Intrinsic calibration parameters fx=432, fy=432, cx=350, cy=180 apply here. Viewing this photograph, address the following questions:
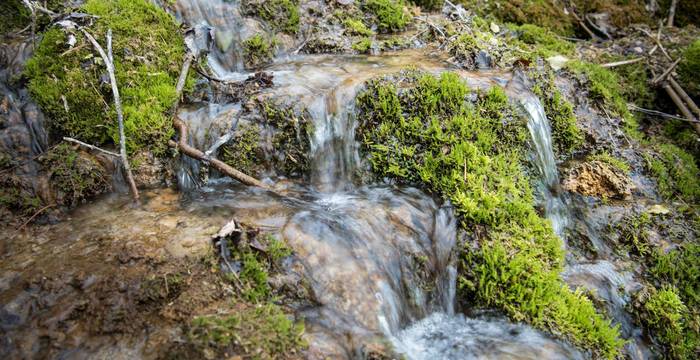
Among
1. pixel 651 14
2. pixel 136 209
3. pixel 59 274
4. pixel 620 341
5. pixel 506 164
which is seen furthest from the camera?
pixel 651 14

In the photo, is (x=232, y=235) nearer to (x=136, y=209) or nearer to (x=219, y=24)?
(x=136, y=209)

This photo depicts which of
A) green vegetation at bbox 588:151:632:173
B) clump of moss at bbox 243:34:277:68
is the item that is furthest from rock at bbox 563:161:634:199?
clump of moss at bbox 243:34:277:68

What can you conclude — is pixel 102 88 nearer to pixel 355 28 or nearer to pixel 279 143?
pixel 279 143

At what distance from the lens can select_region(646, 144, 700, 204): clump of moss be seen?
18.3ft

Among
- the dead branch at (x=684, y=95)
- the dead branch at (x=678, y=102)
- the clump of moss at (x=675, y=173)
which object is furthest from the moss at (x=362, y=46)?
the dead branch at (x=684, y=95)

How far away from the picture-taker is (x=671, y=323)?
406 centimetres

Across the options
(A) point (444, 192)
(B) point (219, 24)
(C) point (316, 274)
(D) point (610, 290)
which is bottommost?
(D) point (610, 290)

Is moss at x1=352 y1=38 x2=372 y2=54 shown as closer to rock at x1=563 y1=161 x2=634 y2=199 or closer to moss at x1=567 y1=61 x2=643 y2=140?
moss at x1=567 y1=61 x2=643 y2=140

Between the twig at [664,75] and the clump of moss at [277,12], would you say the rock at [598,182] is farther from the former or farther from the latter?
the clump of moss at [277,12]

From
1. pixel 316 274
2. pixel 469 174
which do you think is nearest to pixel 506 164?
pixel 469 174

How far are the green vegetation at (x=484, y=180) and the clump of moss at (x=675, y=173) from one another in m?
2.27

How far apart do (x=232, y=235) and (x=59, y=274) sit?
1319 millimetres

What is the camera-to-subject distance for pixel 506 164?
4.57 m

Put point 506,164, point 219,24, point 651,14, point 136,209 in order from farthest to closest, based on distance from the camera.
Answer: point 651,14, point 219,24, point 506,164, point 136,209
